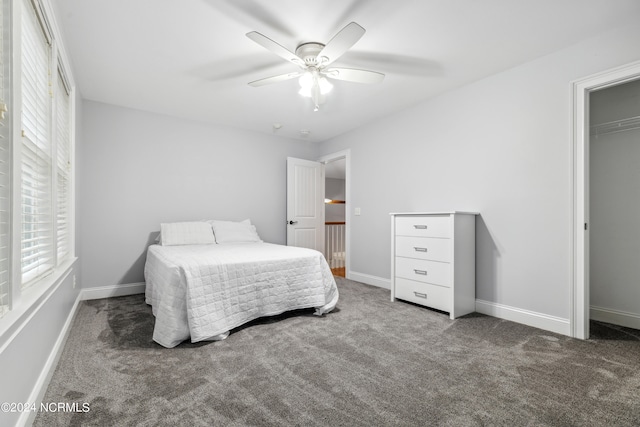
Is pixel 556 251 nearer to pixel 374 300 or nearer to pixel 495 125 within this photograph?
pixel 495 125

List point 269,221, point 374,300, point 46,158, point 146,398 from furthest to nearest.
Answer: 1. point 269,221
2. point 374,300
3. point 46,158
4. point 146,398

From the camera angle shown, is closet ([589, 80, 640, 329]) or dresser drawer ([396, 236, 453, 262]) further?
dresser drawer ([396, 236, 453, 262])

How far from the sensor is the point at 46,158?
1955 mm

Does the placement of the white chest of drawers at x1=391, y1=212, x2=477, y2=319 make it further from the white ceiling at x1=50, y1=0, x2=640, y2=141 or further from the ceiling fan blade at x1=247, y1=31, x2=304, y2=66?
the ceiling fan blade at x1=247, y1=31, x2=304, y2=66

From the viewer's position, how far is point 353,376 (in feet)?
5.80

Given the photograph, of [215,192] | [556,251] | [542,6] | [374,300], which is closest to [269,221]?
[215,192]

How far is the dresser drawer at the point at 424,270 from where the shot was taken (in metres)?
2.87

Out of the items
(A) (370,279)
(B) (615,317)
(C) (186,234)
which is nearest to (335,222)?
(A) (370,279)

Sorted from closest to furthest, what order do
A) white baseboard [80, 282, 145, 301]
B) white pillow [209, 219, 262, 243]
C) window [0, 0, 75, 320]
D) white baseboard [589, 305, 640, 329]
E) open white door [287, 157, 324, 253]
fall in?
window [0, 0, 75, 320] < white baseboard [589, 305, 640, 329] < white baseboard [80, 282, 145, 301] < white pillow [209, 219, 262, 243] < open white door [287, 157, 324, 253]

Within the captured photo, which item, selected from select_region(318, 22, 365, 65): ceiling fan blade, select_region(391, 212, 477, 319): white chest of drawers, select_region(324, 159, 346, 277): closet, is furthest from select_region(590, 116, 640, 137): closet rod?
select_region(324, 159, 346, 277): closet

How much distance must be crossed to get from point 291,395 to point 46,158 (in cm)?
208

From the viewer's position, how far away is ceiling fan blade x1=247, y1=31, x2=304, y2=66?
75.9 inches

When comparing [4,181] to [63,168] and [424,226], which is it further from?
[424,226]

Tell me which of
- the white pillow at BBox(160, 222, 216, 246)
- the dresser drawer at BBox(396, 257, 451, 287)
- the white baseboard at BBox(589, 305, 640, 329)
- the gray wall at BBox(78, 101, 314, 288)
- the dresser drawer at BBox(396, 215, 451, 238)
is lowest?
the white baseboard at BBox(589, 305, 640, 329)
